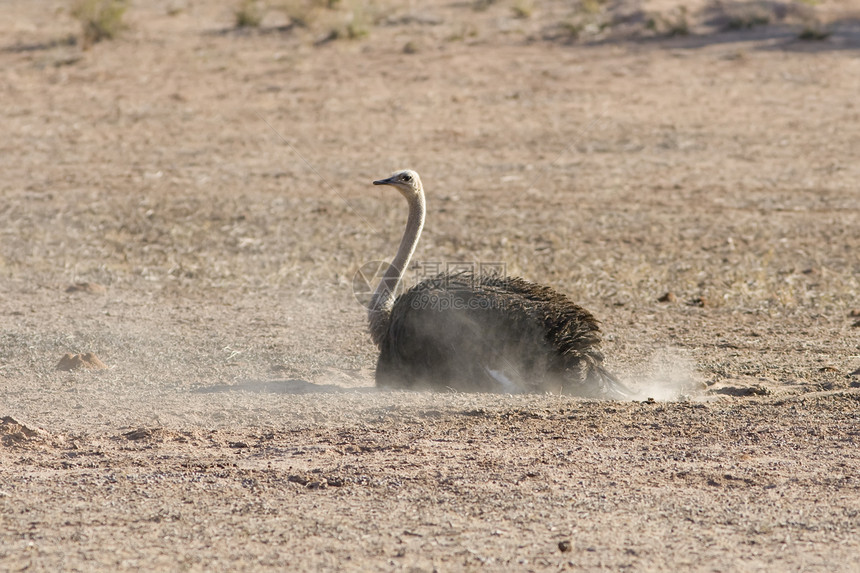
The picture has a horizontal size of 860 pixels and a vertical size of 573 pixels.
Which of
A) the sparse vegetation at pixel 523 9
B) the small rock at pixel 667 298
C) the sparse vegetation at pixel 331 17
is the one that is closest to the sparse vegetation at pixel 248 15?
the sparse vegetation at pixel 331 17

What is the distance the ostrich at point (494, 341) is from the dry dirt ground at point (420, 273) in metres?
0.28

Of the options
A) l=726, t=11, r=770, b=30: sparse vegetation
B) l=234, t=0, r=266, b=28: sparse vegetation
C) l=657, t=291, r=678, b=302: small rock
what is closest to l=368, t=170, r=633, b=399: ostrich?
l=657, t=291, r=678, b=302: small rock

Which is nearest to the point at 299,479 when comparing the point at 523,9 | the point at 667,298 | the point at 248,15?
the point at 667,298

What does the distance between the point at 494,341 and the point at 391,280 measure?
1.17m

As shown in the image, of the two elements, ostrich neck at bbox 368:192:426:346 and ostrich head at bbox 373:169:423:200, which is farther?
ostrich head at bbox 373:169:423:200

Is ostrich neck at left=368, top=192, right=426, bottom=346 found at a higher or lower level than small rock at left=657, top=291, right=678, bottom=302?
higher

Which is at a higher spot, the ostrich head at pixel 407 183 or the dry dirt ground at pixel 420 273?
the ostrich head at pixel 407 183

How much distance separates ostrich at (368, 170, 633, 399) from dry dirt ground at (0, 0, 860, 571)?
0.93 feet

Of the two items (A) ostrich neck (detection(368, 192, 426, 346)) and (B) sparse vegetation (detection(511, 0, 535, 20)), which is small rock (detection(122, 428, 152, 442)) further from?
(B) sparse vegetation (detection(511, 0, 535, 20))

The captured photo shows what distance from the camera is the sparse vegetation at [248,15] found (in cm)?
2078

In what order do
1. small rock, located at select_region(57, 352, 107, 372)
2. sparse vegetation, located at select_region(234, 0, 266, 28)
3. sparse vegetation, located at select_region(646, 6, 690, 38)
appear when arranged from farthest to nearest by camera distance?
sparse vegetation, located at select_region(234, 0, 266, 28)
sparse vegetation, located at select_region(646, 6, 690, 38)
small rock, located at select_region(57, 352, 107, 372)

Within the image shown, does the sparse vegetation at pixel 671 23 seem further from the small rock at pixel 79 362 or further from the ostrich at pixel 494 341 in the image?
the small rock at pixel 79 362

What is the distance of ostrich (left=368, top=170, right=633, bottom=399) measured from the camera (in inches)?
251

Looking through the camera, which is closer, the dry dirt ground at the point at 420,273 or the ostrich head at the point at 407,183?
the dry dirt ground at the point at 420,273
